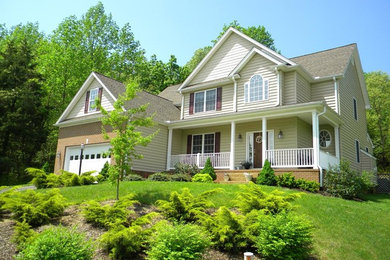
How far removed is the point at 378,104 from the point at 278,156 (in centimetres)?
2481

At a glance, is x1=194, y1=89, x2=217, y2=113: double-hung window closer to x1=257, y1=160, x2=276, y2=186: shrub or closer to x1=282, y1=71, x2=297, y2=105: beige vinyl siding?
x1=282, y1=71, x2=297, y2=105: beige vinyl siding

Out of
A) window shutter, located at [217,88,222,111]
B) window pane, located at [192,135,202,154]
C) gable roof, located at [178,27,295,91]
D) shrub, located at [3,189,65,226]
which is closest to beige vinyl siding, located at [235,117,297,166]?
window shutter, located at [217,88,222,111]

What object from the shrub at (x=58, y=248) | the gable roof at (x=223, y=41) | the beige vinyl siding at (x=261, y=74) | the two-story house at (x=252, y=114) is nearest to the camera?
the shrub at (x=58, y=248)

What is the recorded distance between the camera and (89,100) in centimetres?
2055

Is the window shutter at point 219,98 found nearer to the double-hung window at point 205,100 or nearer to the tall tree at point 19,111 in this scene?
the double-hung window at point 205,100

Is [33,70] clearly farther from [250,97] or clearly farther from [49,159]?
[250,97]

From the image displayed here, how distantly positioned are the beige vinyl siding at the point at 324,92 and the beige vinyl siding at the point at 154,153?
28.4ft

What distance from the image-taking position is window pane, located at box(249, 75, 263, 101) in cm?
1736

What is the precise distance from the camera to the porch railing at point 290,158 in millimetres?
14320

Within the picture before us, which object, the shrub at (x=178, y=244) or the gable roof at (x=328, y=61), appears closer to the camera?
the shrub at (x=178, y=244)

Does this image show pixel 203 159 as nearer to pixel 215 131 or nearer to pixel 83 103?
pixel 215 131

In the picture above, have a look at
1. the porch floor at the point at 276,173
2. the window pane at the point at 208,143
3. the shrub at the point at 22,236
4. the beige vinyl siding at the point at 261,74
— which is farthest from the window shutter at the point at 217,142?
the shrub at the point at 22,236

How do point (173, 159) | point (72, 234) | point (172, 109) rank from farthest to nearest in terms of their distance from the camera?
point (172, 109) < point (173, 159) < point (72, 234)

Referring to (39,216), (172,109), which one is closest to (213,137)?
(172,109)
